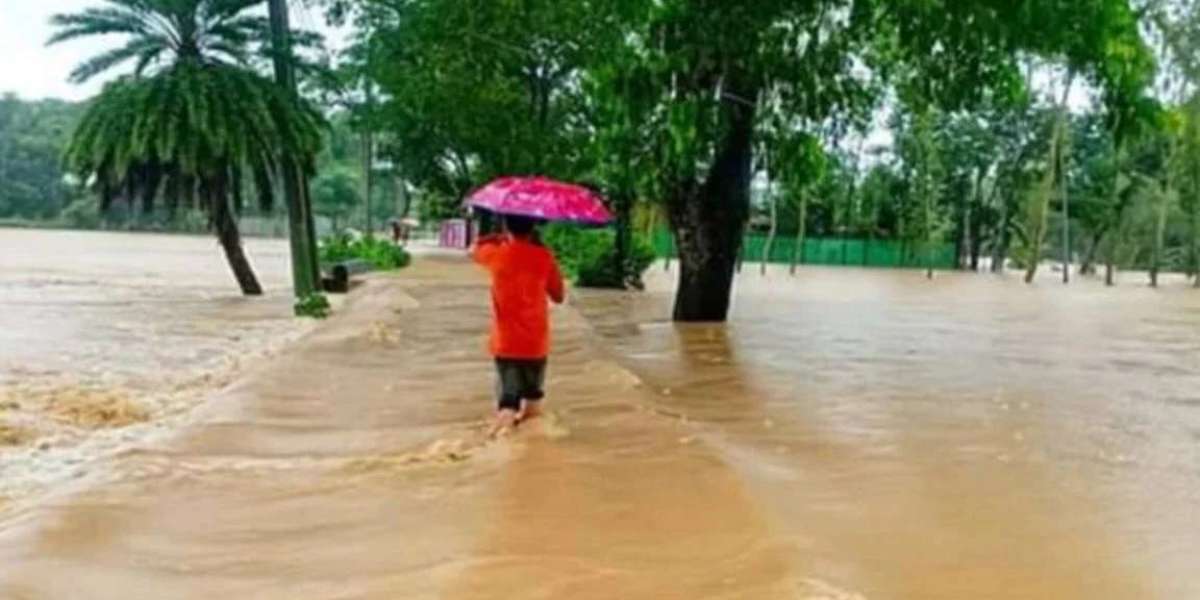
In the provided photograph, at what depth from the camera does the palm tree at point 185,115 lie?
1056 inches

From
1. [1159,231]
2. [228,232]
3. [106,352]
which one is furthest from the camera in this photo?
[1159,231]

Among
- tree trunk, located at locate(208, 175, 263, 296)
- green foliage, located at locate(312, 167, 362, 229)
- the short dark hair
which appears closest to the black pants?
the short dark hair

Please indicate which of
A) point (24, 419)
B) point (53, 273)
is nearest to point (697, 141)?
point (24, 419)

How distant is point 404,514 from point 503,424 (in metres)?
2.23

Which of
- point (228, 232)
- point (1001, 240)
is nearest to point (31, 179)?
point (1001, 240)

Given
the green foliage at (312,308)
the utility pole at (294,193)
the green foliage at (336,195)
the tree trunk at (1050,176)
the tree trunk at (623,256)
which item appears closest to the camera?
the green foliage at (312,308)

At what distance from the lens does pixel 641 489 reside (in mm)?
7512

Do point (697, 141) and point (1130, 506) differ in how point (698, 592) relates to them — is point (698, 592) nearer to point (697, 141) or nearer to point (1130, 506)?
point (1130, 506)

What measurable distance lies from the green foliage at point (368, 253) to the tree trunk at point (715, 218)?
782 inches

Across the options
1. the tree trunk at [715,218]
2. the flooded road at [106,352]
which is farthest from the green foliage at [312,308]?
the tree trunk at [715,218]

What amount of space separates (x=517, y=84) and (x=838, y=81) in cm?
2213

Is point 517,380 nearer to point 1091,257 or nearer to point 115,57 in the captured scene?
point 115,57

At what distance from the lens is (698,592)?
5.39 meters

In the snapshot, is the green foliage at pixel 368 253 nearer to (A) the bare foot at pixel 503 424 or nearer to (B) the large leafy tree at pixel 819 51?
(B) the large leafy tree at pixel 819 51
